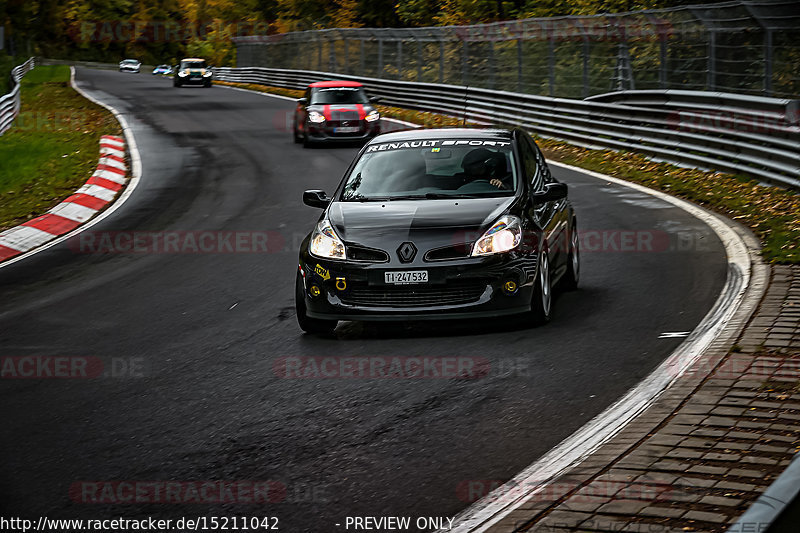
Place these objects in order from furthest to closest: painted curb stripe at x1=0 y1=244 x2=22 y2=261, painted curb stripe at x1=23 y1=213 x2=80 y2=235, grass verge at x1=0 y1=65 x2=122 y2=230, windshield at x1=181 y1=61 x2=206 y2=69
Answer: windshield at x1=181 y1=61 x2=206 y2=69 → grass verge at x1=0 y1=65 x2=122 y2=230 → painted curb stripe at x1=23 y1=213 x2=80 y2=235 → painted curb stripe at x1=0 y1=244 x2=22 y2=261

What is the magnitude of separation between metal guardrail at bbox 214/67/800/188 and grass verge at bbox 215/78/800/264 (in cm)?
22

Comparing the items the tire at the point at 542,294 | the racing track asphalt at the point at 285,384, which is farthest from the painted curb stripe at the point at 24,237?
the tire at the point at 542,294

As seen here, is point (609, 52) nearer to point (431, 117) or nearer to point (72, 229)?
point (431, 117)

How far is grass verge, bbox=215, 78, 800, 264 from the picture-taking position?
1185 cm

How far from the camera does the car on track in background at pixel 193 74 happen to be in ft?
182

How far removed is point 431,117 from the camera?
3089 cm

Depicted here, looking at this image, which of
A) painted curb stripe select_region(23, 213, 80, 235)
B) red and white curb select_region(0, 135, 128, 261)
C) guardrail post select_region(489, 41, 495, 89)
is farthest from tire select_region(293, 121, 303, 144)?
painted curb stripe select_region(23, 213, 80, 235)

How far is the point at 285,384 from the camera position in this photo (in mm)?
7242

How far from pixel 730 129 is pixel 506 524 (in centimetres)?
1406

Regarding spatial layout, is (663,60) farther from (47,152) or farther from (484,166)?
(47,152)

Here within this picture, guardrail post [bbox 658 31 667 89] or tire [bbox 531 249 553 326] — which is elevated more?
guardrail post [bbox 658 31 667 89]

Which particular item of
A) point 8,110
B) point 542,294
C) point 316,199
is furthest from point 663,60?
point 8,110

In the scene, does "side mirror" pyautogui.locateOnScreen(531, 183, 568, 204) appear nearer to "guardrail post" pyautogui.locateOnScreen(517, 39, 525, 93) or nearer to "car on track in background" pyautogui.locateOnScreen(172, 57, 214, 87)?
"guardrail post" pyautogui.locateOnScreen(517, 39, 525, 93)

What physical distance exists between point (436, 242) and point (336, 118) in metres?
18.6
